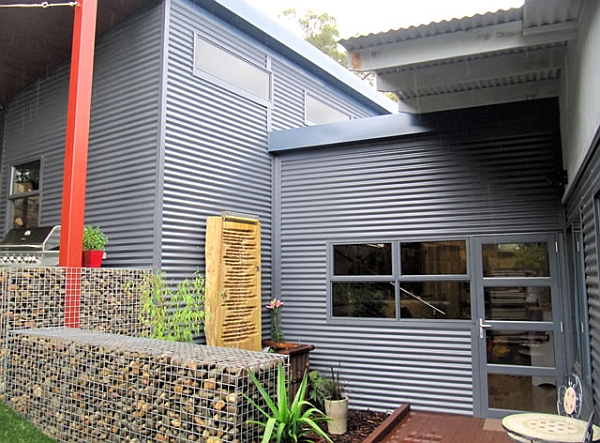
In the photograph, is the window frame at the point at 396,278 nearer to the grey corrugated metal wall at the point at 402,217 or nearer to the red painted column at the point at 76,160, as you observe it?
the grey corrugated metal wall at the point at 402,217

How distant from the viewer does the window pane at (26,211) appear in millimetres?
7484

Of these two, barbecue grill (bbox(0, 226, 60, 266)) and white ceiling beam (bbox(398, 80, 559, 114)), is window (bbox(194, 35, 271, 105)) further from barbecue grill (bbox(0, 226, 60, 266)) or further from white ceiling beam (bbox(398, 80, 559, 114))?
barbecue grill (bbox(0, 226, 60, 266))

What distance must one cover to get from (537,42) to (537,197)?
217 cm

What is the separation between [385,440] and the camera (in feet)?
16.7

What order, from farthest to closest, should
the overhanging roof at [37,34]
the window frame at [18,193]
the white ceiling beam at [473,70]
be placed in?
the window frame at [18,193]
the overhanging roof at [37,34]
the white ceiling beam at [473,70]

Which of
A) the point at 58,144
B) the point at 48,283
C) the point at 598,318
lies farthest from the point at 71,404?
the point at 58,144

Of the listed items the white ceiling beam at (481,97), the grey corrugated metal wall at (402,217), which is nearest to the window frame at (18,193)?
the grey corrugated metal wall at (402,217)

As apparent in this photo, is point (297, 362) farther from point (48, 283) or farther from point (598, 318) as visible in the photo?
point (598, 318)

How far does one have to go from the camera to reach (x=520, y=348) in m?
5.57

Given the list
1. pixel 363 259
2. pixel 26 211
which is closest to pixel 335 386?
pixel 363 259

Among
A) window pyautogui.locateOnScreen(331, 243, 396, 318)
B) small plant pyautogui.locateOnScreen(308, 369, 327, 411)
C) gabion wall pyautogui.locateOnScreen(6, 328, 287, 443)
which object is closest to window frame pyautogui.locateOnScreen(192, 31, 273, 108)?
window pyautogui.locateOnScreen(331, 243, 396, 318)

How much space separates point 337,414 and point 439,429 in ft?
3.63

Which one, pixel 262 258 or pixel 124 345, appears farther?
pixel 262 258

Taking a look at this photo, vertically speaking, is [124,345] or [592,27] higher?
[592,27]
